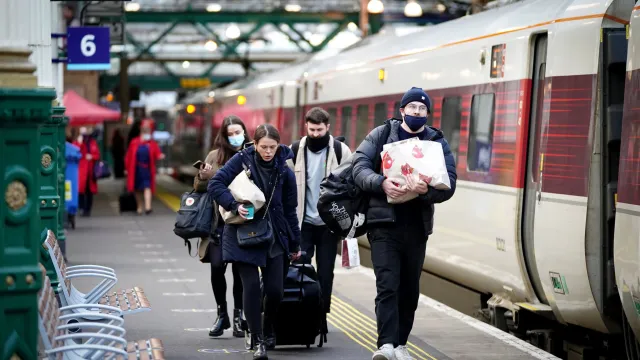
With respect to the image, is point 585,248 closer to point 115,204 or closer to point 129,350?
point 129,350

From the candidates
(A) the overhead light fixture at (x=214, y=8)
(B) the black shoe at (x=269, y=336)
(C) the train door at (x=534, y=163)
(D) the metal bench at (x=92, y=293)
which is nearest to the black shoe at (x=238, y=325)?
(B) the black shoe at (x=269, y=336)

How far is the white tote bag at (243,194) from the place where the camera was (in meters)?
8.57

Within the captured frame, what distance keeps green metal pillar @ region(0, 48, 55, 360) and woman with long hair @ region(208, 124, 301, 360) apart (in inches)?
141

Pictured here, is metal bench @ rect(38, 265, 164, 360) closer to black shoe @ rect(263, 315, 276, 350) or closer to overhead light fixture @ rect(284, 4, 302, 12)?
black shoe @ rect(263, 315, 276, 350)

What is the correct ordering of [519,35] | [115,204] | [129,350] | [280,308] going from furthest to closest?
[115,204]
[519,35]
[280,308]
[129,350]

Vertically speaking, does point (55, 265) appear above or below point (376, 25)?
below

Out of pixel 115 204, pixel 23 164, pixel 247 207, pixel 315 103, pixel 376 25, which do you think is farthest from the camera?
pixel 376 25

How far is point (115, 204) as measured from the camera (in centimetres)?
2795

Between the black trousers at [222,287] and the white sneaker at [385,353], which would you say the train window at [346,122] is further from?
the white sneaker at [385,353]

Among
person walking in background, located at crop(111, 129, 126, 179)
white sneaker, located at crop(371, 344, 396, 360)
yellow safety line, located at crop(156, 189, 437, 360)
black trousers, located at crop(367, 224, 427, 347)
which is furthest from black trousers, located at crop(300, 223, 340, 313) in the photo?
person walking in background, located at crop(111, 129, 126, 179)

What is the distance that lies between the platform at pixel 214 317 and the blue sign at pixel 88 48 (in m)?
2.47

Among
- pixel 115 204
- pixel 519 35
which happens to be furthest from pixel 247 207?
pixel 115 204

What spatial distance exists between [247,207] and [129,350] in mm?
1994

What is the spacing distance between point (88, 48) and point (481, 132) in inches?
249
